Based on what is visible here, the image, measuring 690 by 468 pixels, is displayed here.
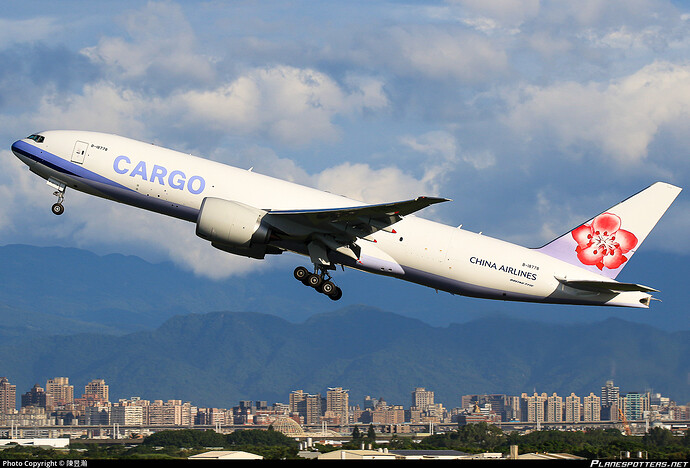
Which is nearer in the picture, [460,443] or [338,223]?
[338,223]

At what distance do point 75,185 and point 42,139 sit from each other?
2856mm

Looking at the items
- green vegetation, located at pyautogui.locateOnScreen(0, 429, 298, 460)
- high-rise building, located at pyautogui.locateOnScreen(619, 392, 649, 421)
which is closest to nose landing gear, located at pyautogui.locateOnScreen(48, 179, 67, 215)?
green vegetation, located at pyautogui.locateOnScreen(0, 429, 298, 460)

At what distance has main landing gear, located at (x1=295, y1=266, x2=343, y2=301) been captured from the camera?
146ft

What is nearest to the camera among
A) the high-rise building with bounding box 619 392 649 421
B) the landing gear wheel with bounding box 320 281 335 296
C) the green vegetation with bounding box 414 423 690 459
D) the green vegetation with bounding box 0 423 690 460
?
the landing gear wheel with bounding box 320 281 335 296

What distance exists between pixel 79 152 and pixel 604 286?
81.3 ft

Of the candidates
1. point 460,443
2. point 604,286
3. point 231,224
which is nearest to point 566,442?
point 460,443

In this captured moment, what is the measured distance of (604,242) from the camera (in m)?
46.8

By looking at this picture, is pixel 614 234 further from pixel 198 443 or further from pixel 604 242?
pixel 198 443

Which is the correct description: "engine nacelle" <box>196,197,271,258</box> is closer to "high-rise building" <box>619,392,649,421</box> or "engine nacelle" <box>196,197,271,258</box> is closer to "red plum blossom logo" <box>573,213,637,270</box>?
"red plum blossom logo" <box>573,213,637,270</box>

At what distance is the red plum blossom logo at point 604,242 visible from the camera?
46469mm

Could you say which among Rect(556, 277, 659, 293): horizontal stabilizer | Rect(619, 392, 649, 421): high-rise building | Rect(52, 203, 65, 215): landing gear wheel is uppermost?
Rect(52, 203, 65, 215): landing gear wheel

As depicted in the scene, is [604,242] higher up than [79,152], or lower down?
lower down

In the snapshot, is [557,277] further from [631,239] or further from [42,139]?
[42,139]

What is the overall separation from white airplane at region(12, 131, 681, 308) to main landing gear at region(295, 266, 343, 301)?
5cm
